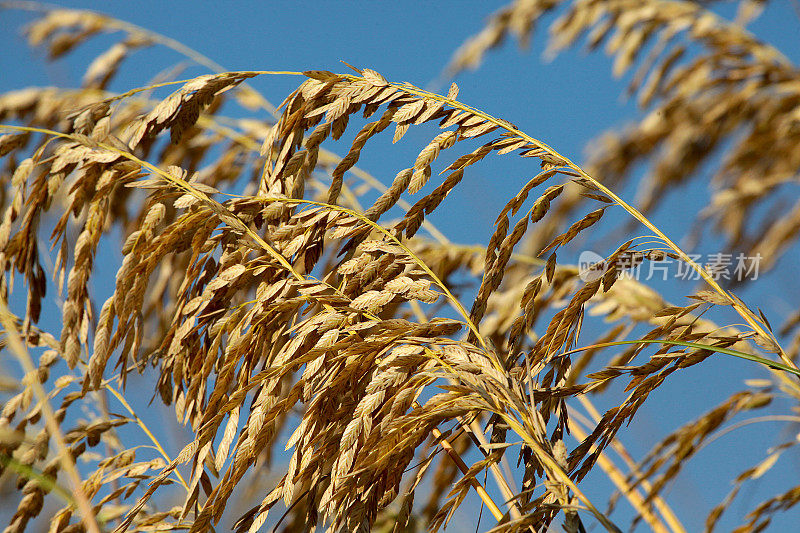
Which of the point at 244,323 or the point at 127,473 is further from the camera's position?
the point at 127,473

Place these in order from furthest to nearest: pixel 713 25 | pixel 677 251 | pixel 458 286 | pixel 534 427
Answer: pixel 713 25 → pixel 458 286 → pixel 677 251 → pixel 534 427

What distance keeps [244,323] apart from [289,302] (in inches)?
3.2

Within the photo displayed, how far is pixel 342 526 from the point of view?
58 cm

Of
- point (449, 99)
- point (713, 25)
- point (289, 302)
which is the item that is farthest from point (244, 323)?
point (713, 25)

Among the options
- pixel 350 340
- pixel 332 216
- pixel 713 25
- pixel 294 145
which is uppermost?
pixel 713 25

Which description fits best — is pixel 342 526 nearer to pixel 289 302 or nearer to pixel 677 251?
pixel 289 302

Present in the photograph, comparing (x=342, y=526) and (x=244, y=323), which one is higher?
(x=244, y=323)

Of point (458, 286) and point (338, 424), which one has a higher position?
point (458, 286)

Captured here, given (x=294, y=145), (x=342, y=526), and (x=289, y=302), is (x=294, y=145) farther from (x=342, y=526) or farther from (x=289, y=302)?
(x=342, y=526)

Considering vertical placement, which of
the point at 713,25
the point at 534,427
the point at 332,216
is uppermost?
the point at 713,25

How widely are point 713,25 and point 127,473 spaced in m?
1.75

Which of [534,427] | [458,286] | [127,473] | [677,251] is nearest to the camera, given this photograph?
[534,427]

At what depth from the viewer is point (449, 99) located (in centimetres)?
71

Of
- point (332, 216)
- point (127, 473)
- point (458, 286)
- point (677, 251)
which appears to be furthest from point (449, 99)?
point (458, 286)
